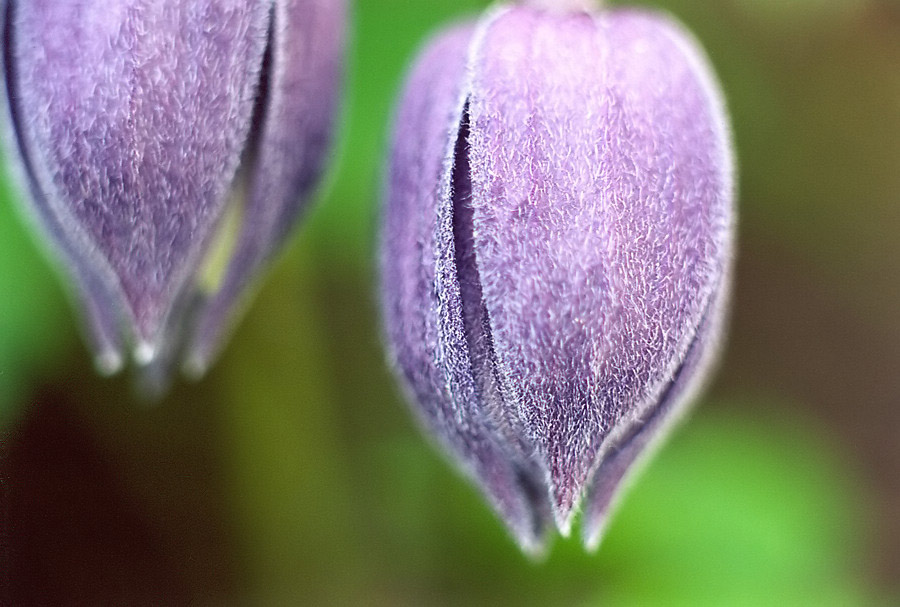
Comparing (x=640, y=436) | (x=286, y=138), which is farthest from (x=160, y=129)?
(x=640, y=436)

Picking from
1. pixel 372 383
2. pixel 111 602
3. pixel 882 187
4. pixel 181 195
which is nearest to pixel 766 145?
pixel 882 187

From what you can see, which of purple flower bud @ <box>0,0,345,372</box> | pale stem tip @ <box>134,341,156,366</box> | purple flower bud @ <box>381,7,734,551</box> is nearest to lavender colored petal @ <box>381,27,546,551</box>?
purple flower bud @ <box>381,7,734,551</box>

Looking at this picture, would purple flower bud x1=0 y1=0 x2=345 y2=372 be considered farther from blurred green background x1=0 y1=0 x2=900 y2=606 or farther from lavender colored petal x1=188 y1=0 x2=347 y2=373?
blurred green background x1=0 y1=0 x2=900 y2=606

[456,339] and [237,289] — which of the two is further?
[237,289]

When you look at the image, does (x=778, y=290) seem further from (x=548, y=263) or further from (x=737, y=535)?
(x=548, y=263)

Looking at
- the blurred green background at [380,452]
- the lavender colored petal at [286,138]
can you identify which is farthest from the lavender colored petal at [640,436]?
the blurred green background at [380,452]

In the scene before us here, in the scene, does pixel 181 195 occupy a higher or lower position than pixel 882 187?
higher
